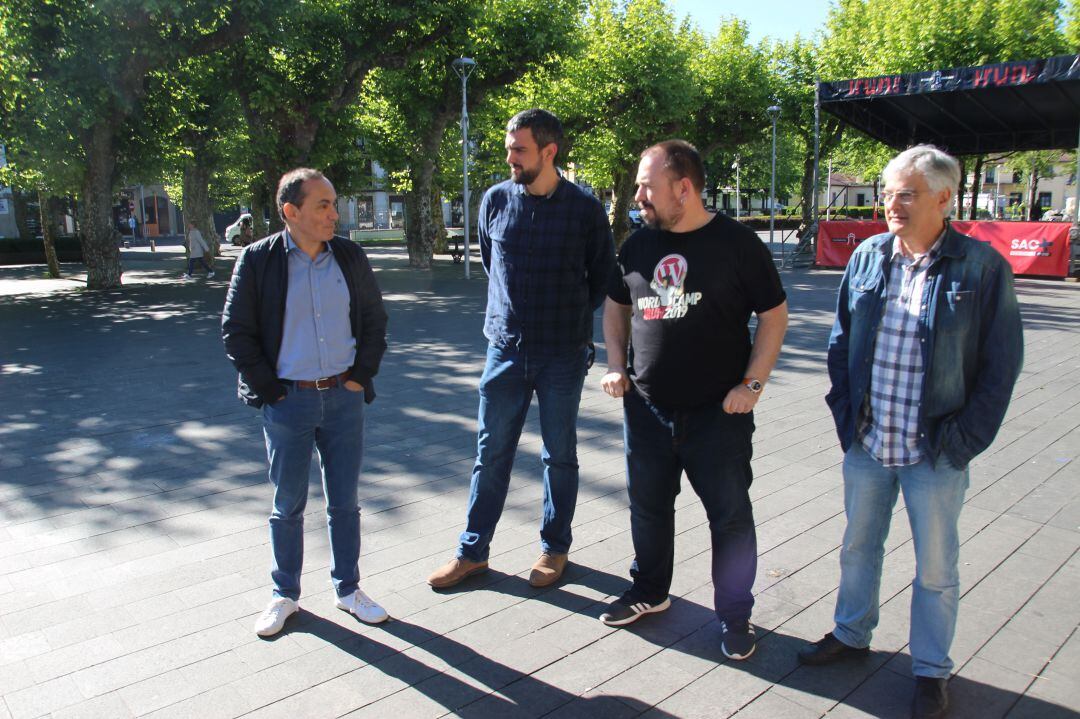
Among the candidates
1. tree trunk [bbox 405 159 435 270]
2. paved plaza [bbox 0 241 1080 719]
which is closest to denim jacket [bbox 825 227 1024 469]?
paved plaza [bbox 0 241 1080 719]

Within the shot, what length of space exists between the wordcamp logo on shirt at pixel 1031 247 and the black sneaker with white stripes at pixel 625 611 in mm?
17601

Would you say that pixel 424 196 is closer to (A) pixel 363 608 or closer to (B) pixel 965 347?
(A) pixel 363 608

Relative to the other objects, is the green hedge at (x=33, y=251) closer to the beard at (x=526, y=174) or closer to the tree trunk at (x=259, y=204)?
the tree trunk at (x=259, y=204)

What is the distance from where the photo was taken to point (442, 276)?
2091cm

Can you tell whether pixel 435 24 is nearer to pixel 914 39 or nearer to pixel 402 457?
pixel 914 39

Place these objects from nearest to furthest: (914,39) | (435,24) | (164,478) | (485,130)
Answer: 1. (164,478)
2. (435,24)
3. (914,39)
4. (485,130)

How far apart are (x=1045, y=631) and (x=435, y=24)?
18397 millimetres

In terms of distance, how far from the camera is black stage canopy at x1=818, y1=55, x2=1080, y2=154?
54.5ft

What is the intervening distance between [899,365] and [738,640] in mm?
1157

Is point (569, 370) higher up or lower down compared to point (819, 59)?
lower down

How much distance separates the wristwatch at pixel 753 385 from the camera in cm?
286

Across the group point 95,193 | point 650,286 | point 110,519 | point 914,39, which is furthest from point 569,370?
point 914,39

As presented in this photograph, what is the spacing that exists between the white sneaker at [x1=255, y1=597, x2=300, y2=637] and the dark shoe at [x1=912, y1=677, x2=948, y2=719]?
2.31m

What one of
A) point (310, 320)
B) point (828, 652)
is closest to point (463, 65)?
point (310, 320)
